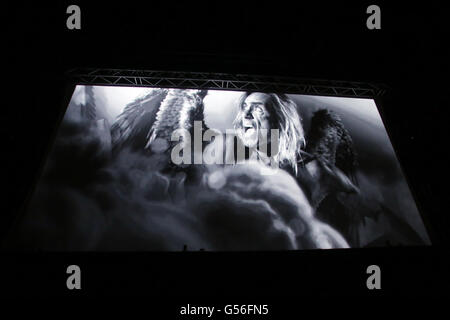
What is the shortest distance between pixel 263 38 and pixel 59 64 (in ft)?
14.0

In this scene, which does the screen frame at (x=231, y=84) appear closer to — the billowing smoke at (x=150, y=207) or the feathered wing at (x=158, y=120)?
the feathered wing at (x=158, y=120)

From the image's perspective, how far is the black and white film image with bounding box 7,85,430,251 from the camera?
477 cm

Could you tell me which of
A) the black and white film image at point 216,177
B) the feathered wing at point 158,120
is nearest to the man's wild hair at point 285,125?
the black and white film image at point 216,177

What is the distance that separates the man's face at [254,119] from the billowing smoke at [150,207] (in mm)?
642

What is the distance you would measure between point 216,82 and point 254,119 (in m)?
1.30

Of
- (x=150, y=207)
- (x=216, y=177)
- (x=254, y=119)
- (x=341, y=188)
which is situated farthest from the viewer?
(x=254, y=119)

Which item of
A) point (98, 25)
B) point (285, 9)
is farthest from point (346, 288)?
point (98, 25)

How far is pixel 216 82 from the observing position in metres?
6.29

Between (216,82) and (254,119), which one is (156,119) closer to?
(216,82)

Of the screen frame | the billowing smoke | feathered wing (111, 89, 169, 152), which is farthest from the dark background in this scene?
feathered wing (111, 89, 169, 152)

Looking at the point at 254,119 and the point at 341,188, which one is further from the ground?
the point at 254,119

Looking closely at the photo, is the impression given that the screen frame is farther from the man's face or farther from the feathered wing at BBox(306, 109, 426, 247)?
the feathered wing at BBox(306, 109, 426, 247)

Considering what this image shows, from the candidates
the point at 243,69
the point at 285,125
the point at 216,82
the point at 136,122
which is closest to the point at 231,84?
the point at 216,82

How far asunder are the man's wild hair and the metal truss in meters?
0.28
